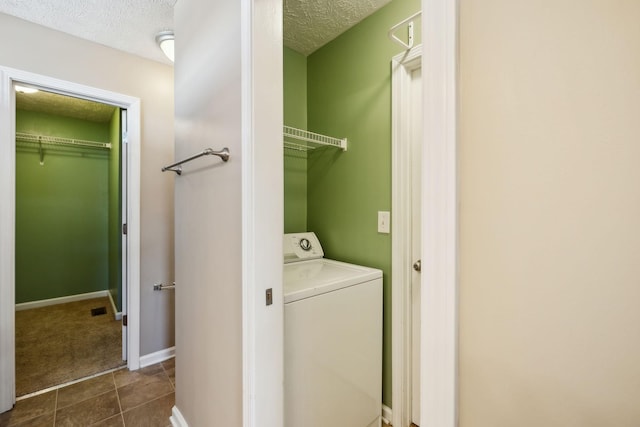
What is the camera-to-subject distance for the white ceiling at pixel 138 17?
5.08 ft

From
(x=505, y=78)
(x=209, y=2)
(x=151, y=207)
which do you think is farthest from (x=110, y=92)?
(x=505, y=78)

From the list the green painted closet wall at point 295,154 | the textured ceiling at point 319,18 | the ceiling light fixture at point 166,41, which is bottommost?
the green painted closet wall at point 295,154

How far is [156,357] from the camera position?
221 centimetres

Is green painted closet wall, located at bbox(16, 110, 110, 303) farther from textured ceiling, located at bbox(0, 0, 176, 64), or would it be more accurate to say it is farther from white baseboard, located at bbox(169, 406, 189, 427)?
white baseboard, located at bbox(169, 406, 189, 427)

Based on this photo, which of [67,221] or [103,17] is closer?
[103,17]

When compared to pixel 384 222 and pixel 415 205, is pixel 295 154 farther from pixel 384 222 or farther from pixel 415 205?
pixel 415 205

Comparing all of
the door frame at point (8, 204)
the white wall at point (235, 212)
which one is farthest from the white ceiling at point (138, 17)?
the white wall at point (235, 212)

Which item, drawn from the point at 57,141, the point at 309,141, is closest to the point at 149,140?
the point at 309,141

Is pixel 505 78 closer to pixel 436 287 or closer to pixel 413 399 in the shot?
pixel 436 287

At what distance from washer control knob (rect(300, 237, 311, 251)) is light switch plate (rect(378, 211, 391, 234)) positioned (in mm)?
512

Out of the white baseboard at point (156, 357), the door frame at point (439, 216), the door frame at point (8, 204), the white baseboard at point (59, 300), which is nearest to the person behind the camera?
the door frame at point (439, 216)

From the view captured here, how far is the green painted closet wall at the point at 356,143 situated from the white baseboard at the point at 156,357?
1582 mm

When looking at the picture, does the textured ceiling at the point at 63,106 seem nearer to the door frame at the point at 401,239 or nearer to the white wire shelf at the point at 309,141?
the white wire shelf at the point at 309,141

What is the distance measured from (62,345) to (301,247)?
96.4 inches
